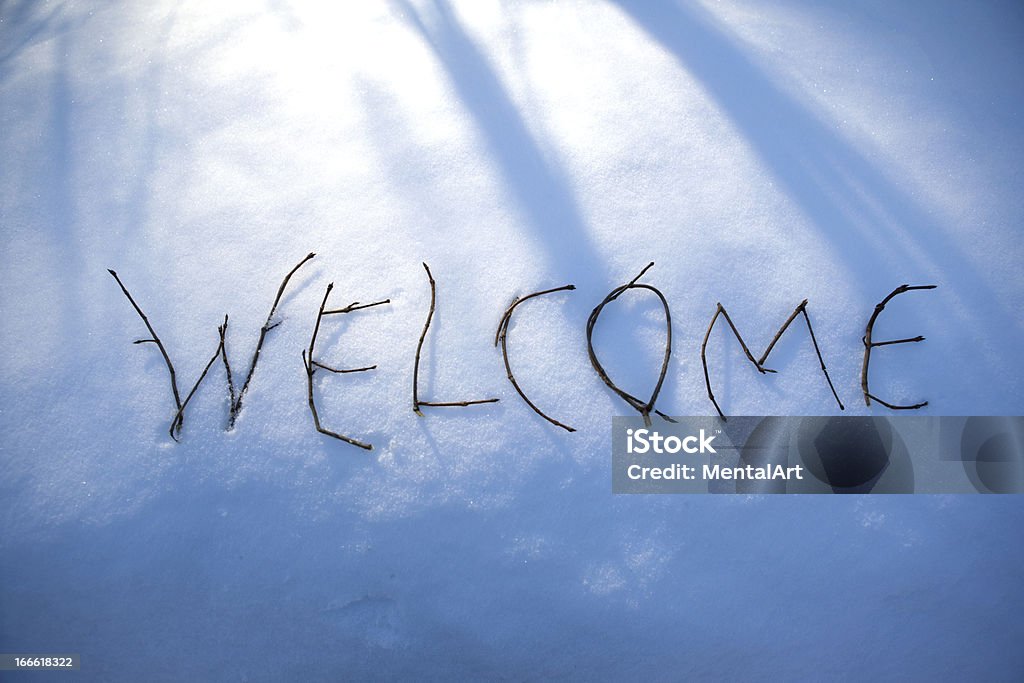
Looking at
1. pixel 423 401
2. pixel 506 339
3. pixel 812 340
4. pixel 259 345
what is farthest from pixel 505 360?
pixel 812 340

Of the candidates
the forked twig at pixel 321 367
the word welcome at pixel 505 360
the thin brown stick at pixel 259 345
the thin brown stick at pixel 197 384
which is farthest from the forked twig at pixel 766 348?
the thin brown stick at pixel 197 384

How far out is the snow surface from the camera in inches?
55.6

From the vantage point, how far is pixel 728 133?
1.66 meters

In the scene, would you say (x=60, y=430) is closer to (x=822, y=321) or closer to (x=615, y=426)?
(x=615, y=426)

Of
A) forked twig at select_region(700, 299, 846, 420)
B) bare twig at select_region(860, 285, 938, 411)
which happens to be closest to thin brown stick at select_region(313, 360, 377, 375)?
forked twig at select_region(700, 299, 846, 420)

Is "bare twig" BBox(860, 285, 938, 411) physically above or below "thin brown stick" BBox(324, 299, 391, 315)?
below

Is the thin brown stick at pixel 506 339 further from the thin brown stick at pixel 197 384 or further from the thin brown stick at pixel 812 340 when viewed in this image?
the thin brown stick at pixel 197 384

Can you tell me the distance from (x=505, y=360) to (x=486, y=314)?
13cm

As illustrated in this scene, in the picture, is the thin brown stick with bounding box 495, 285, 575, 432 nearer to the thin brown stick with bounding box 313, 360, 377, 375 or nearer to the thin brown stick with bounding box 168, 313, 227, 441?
the thin brown stick with bounding box 313, 360, 377, 375

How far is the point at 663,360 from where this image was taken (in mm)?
1522

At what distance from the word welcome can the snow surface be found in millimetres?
23

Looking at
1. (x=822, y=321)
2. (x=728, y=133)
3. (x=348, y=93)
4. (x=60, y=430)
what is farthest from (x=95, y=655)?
(x=728, y=133)

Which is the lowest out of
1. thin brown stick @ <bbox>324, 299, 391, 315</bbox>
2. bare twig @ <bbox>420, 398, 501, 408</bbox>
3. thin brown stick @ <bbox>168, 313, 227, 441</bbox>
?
bare twig @ <bbox>420, 398, 501, 408</bbox>

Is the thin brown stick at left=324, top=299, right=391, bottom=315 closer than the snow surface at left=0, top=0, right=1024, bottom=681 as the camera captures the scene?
No
